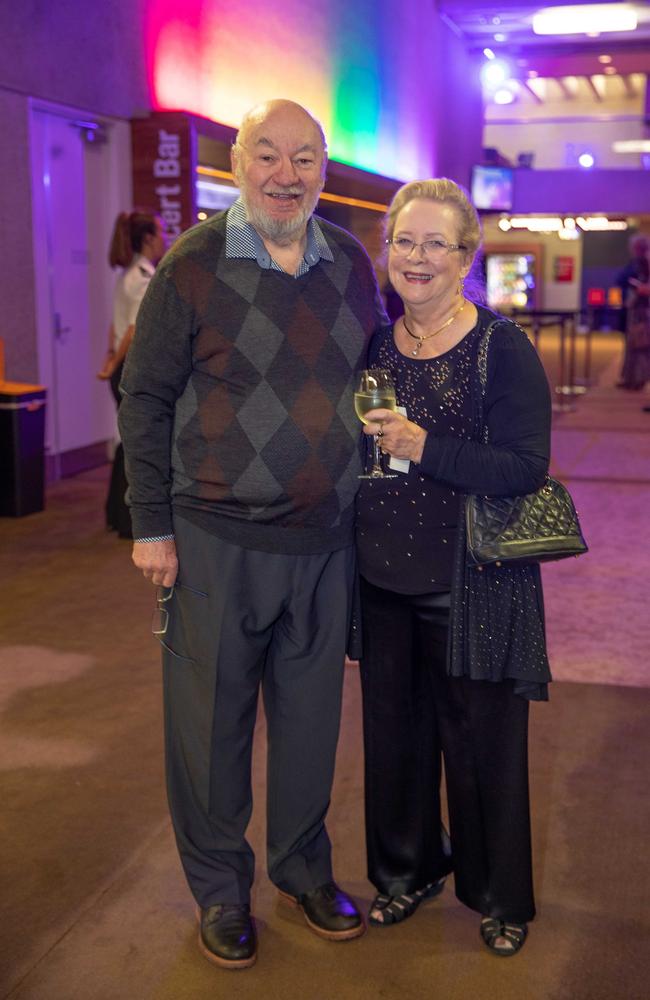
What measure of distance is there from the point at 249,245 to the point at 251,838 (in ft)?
5.19

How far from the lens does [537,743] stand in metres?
3.60

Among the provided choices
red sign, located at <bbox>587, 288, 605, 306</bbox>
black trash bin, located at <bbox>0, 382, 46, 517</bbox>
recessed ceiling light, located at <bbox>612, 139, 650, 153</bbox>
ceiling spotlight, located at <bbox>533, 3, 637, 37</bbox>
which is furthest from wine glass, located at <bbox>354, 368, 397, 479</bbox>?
red sign, located at <bbox>587, 288, 605, 306</bbox>

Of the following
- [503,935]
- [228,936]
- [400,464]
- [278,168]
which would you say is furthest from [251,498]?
[503,935]

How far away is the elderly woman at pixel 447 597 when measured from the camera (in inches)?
89.1

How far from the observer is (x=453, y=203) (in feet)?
7.49

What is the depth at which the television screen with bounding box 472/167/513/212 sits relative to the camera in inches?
760

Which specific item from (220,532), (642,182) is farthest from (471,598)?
(642,182)

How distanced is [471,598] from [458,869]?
0.67 meters

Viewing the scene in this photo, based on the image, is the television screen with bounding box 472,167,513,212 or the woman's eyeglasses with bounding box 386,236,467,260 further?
the television screen with bounding box 472,167,513,212

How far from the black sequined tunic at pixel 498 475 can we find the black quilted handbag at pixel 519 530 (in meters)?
0.04

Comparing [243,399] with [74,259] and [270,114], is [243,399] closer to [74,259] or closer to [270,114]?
[270,114]

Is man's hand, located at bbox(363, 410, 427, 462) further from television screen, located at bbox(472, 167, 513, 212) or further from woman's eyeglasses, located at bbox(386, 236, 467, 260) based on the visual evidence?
television screen, located at bbox(472, 167, 513, 212)

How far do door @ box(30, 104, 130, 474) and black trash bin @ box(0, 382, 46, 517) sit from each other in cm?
123

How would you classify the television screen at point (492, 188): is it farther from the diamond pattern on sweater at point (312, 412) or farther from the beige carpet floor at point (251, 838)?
the diamond pattern on sweater at point (312, 412)
